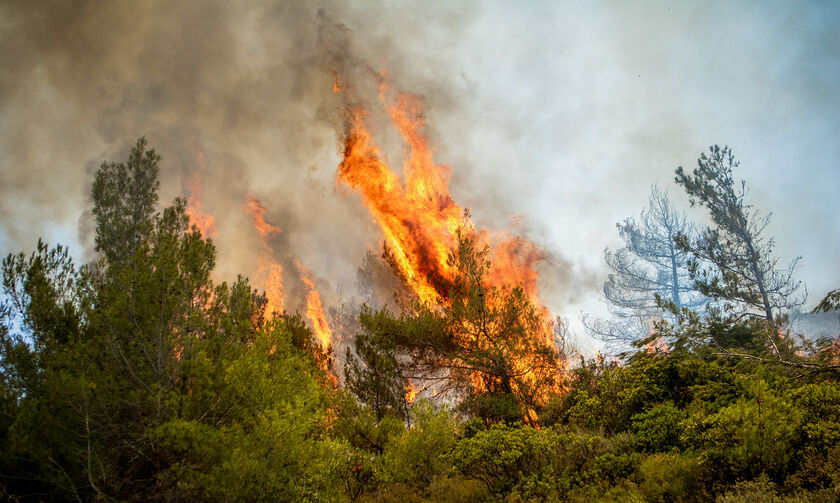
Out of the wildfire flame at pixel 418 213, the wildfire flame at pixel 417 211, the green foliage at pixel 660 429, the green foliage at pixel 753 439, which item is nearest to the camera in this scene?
the green foliage at pixel 753 439

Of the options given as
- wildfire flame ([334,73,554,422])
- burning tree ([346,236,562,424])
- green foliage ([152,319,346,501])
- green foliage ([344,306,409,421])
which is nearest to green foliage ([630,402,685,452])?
burning tree ([346,236,562,424])

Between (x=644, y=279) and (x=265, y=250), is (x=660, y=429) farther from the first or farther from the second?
(x=265, y=250)

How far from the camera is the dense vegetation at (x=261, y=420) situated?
19.5ft

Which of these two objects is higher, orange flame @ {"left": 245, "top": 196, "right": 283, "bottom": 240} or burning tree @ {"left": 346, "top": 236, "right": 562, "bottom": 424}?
orange flame @ {"left": 245, "top": 196, "right": 283, "bottom": 240}

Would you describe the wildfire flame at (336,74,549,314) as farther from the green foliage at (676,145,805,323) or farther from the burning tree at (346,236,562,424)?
the green foliage at (676,145,805,323)

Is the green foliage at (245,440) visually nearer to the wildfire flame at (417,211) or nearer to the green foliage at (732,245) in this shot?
the wildfire flame at (417,211)

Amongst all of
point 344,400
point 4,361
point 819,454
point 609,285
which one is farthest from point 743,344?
point 4,361

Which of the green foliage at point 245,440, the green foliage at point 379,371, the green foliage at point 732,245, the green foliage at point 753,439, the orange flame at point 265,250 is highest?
the orange flame at point 265,250

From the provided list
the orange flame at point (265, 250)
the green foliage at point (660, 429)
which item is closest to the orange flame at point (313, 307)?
the orange flame at point (265, 250)

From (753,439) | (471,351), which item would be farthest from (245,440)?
(471,351)

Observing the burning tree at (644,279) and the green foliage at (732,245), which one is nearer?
the green foliage at (732,245)

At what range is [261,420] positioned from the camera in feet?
20.9

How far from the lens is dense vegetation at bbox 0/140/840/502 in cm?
593

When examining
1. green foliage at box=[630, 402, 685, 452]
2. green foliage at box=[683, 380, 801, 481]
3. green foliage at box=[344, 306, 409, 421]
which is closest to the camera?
green foliage at box=[683, 380, 801, 481]
